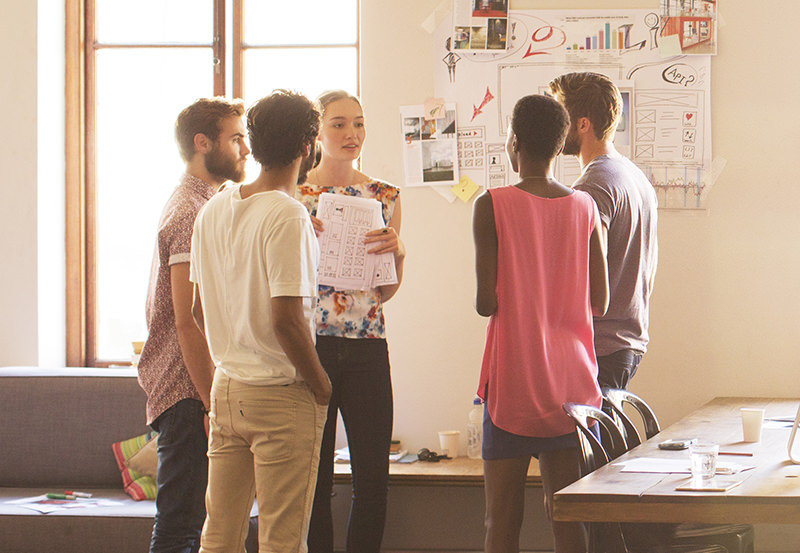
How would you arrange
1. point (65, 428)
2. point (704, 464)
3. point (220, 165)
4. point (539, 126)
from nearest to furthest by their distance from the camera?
1. point (704, 464)
2. point (539, 126)
3. point (220, 165)
4. point (65, 428)

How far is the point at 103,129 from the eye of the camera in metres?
4.05

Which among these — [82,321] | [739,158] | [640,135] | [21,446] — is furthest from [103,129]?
[739,158]

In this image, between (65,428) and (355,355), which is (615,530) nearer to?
(355,355)

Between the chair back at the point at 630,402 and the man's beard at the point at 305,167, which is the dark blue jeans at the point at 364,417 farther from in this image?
the chair back at the point at 630,402

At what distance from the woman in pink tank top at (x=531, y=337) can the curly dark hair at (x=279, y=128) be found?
443mm

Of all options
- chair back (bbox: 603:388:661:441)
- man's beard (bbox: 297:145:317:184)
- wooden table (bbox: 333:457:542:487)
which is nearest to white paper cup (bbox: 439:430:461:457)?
wooden table (bbox: 333:457:542:487)

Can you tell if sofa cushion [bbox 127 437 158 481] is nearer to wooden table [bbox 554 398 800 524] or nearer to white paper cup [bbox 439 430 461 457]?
white paper cup [bbox 439 430 461 457]

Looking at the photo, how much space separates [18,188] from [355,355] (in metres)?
2.11

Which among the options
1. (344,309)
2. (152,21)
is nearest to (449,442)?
(344,309)

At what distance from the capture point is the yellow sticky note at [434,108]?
360 centimetres

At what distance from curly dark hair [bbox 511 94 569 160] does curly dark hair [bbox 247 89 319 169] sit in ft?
1.69

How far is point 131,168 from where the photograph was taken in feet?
13.3

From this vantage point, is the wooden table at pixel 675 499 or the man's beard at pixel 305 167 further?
the man's beard at pixel 305 167

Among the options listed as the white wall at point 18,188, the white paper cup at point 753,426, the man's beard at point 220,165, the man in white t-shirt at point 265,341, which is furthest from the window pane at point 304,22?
the white paper cup at point 753,426
